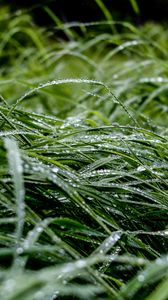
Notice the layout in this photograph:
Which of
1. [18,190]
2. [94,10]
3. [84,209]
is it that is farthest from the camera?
[94,10]

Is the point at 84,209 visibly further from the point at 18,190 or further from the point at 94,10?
the point at 94,10

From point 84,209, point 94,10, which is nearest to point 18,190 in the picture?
point 84,209

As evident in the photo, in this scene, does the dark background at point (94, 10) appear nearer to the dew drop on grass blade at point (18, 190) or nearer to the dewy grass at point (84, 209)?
the dewy grass at point (84, 209)

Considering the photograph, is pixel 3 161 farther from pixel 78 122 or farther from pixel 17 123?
pixel 78 122

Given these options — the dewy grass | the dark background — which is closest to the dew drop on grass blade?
the dewy grass

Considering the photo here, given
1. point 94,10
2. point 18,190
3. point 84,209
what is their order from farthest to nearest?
1. point 94,10
2. point 84,209
3. point 18,190

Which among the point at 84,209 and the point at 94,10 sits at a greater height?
the point at 94,10

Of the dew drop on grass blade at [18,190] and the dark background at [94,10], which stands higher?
the dark background at [94,10]

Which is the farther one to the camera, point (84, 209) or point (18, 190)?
point (84, 209)

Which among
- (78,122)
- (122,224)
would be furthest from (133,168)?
(78,122)

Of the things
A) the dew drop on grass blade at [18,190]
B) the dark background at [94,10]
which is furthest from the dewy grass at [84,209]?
the dark background at [94,10]
